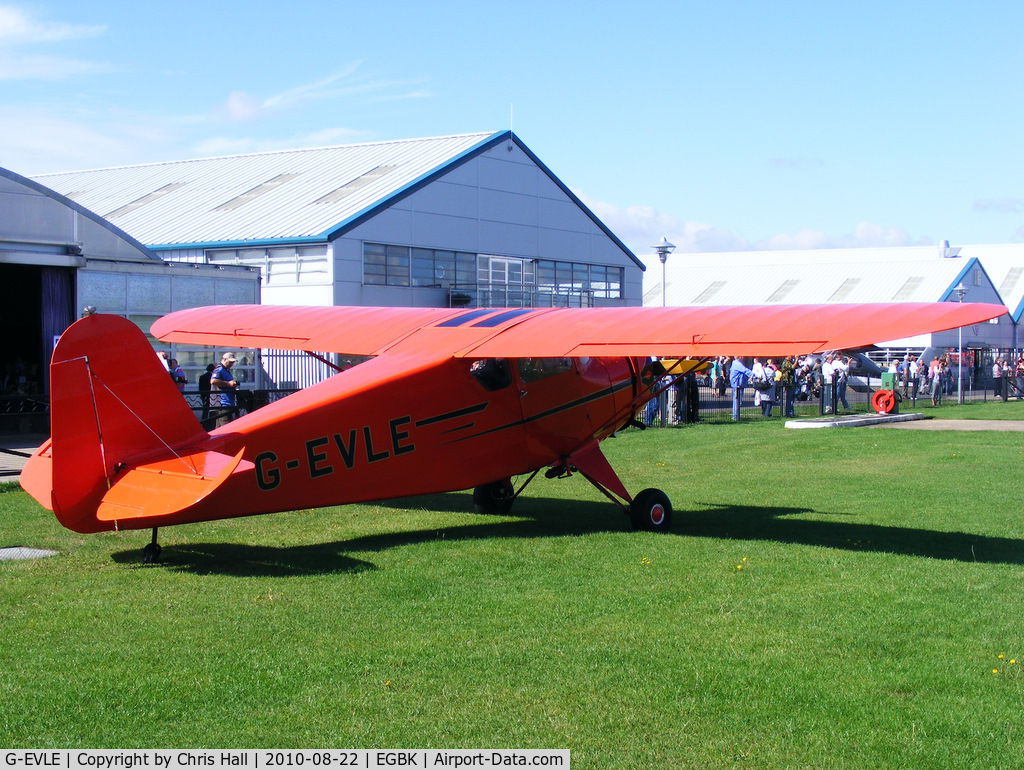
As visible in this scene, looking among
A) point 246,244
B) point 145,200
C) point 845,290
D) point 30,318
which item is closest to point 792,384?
point 246,244

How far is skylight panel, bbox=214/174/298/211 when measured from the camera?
32.8 metres

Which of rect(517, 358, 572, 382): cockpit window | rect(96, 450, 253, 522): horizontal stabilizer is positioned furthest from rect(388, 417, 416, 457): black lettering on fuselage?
rect(96, 450, 253, 522): horizontal stabilizer

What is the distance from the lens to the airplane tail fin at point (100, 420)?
305 inches

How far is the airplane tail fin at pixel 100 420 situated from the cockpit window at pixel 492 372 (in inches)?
119

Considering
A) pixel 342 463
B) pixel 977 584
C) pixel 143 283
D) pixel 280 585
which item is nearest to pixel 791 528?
pixel 977 584

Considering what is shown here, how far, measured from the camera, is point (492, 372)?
35.0 feet

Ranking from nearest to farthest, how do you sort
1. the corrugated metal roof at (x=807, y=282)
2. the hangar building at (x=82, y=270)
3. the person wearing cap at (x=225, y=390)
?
the person wearing cap at (x=225, y=390)
the hangar building at (x=82, y=270)
the corrugated metal roof at (x=807, y=282)

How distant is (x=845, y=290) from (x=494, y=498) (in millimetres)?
51152

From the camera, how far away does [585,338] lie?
9820 mm

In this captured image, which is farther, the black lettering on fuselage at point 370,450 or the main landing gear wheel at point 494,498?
the main landing gear wheel at point 494,498

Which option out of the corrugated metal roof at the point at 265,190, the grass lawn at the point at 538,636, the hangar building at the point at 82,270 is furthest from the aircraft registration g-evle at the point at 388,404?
the corrugated metal roof at the point at 265,190

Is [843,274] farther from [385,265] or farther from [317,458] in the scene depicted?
[317,458]

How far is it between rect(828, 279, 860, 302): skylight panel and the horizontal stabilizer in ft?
175

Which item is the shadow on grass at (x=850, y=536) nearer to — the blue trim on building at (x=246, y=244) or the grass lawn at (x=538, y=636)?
the grass lawn at (x=538, y=636)
